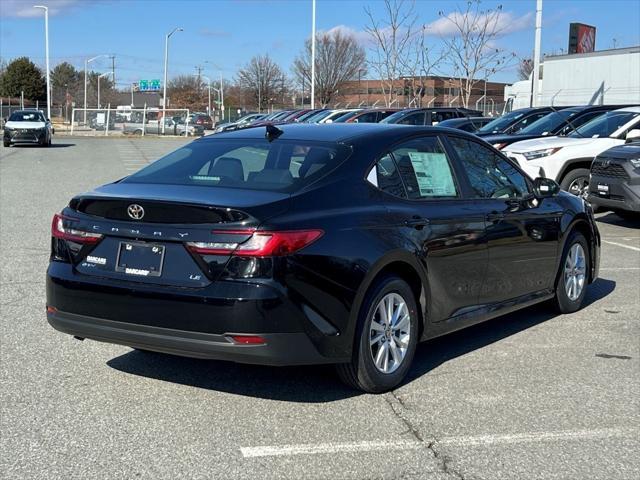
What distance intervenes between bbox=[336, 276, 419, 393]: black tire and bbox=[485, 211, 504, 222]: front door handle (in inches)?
43.6

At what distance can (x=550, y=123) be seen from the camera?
53.8 feet

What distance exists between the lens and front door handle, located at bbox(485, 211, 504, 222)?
224 inches

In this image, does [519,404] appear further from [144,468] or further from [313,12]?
[313,12]

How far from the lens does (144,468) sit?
3.73 meters

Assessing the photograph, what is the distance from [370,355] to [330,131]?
64.1 inches

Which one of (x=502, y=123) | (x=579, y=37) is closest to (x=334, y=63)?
(x=579, y=37)

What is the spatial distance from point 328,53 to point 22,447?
57.2 metres

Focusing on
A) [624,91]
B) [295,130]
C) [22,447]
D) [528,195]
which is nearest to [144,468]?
[22,447]

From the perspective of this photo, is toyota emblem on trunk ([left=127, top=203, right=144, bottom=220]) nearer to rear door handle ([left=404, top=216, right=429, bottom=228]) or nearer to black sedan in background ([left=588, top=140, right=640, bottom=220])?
rear door handle ([left=404, top=216, right=429, bottom=228])

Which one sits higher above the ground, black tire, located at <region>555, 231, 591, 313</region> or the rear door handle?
the rear door handle

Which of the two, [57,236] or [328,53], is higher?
[328,53]

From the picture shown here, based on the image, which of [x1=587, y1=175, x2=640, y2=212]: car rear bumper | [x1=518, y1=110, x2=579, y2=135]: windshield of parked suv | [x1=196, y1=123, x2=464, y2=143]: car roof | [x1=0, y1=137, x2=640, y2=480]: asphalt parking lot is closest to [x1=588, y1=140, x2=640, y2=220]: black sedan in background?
[x1=587, y1=175, x2=640, y2=212]: car rear bumper

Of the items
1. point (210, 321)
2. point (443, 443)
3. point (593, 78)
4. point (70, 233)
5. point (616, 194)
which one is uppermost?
point (593, 78)

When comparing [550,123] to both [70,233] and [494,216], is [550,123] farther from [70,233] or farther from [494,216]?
[70,233]
